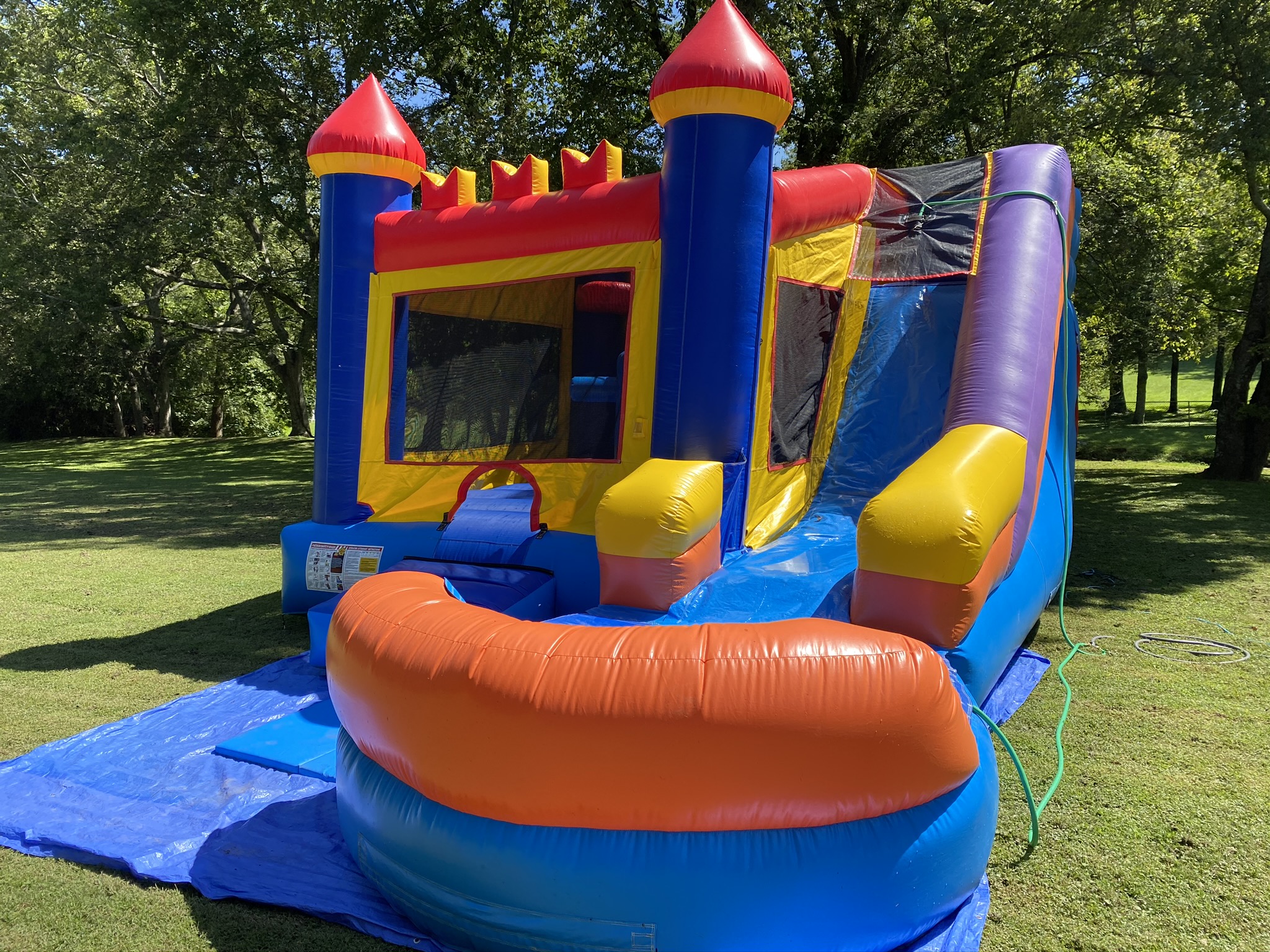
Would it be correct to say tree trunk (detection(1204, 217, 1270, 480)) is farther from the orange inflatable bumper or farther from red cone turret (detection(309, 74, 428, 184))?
the orange inflatable bumper

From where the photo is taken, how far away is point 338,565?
4.85 metres

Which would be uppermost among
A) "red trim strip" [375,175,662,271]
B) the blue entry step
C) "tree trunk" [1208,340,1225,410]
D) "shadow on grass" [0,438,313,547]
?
"tree trunk" [1208,340,1225,410]

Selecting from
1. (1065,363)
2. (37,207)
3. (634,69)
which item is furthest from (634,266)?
(37,207)

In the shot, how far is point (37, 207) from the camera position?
12930mm

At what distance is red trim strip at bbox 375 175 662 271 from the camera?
4266 mm

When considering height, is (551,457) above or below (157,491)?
above

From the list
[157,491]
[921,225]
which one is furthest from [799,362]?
[157,491]

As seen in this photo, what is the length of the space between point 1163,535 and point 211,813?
7666 mm

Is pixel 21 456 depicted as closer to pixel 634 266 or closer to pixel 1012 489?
pixel 634 266

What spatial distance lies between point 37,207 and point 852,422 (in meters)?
13.1

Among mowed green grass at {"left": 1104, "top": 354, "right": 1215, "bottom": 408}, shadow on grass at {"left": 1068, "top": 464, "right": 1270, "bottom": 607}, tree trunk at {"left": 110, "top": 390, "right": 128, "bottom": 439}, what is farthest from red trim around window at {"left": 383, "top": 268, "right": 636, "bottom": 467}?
mowed green grass at {"left": 1104, "top": 354, "right": 1215, "bottom": 408}

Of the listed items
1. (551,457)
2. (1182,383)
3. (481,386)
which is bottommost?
(551,457)

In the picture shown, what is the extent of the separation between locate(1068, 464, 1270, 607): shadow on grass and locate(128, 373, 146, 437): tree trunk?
1968cm

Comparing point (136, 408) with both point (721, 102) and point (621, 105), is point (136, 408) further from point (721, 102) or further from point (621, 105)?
point (721, 102)
